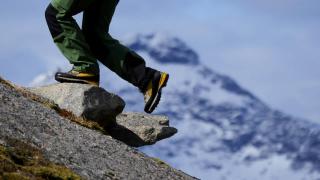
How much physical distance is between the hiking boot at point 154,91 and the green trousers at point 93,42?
143 millimetres

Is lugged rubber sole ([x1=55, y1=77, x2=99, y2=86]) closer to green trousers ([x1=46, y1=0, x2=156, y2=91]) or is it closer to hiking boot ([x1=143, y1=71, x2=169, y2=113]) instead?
green trousers ([x1=46, y1=0, x2=156, y2=91])

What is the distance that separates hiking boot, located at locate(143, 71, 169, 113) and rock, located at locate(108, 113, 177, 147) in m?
2.14

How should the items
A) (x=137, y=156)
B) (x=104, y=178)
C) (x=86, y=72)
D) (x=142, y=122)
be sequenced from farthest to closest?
(x=142, y=122)
(x=86, y=72)
(x=137, y=156)
(x=104, y=178)

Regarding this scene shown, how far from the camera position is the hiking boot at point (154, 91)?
1995cm

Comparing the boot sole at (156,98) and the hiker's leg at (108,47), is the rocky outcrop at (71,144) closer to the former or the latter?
the boot sole at (156,98)

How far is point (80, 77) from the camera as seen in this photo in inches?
802

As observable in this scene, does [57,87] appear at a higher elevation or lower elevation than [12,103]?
higher

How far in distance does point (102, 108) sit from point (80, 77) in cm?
95

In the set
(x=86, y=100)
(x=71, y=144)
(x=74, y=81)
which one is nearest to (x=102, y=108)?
(x=86, y=100)

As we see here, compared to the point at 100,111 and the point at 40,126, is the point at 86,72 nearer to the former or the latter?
the point at 100,111

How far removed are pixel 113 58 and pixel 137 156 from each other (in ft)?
8.63

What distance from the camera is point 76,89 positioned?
20500 millimetres

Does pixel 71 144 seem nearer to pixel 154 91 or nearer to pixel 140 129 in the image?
pixel 154 91

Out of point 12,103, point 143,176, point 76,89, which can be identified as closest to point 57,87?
point 76,89
